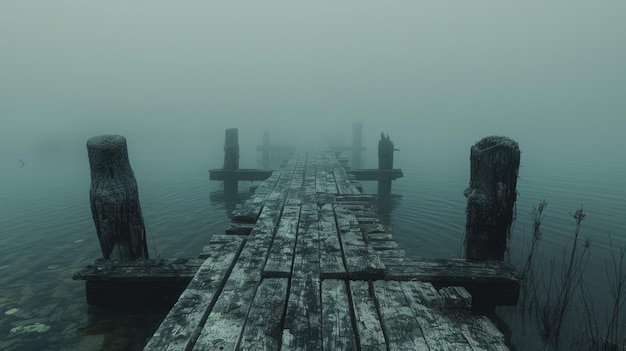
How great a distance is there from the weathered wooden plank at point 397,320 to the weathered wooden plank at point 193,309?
4.87ft

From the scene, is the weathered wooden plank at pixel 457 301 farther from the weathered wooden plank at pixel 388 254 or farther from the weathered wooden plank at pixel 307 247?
the weathered wooden plank at pixel 307 247

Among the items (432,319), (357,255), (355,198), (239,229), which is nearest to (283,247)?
(357,255)

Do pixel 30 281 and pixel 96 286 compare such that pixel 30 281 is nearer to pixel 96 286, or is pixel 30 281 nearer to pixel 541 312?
pixel 96 286

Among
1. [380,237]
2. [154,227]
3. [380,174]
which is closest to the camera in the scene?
[380,237]

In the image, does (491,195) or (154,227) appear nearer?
(491,195)

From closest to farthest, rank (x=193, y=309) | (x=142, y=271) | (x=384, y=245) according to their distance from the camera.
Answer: (x=193, y=309) → (x=142, y=271) → (x=384, y=245)

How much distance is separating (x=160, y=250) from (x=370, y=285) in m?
7.39


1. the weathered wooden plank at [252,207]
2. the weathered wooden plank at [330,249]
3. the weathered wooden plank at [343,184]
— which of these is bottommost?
the weathered wooden plank at [330,249]

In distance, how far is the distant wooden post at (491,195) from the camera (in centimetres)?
450

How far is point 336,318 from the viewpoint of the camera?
9.08 feet

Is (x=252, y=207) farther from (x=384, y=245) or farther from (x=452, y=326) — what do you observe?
(x=452, y=326)

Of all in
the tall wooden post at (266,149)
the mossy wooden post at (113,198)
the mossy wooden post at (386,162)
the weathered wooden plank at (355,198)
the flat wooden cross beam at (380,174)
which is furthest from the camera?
the tall wooden post at (266,149)

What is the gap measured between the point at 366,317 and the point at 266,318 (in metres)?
0.83

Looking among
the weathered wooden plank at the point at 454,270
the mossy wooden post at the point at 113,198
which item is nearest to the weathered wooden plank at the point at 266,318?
the weathered wooden plank at the point at 454,270
